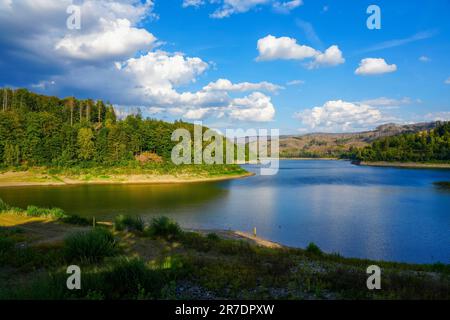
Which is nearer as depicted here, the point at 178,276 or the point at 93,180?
the point at 178,276

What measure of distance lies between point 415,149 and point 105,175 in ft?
480

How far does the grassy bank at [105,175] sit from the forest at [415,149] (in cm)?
10499

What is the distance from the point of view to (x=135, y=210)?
39469 mm

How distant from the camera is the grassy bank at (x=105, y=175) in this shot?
7006 centimetres

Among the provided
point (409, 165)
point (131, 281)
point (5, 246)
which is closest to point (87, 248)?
point (5, 246)

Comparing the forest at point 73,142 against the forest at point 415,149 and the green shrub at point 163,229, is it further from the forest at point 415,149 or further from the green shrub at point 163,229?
the forest at point 415,149

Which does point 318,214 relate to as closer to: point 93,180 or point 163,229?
point 163,229

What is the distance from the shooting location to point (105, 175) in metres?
76.3

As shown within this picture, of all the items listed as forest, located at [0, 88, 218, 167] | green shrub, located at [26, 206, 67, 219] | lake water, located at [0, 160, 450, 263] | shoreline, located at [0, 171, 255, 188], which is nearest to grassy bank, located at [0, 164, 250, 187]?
shoreline, located at [0, 171, 255, 188]

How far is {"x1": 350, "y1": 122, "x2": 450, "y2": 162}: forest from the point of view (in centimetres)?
13800

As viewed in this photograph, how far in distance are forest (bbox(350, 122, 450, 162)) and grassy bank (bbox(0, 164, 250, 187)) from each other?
4133 inches

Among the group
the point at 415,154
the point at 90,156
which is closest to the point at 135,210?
the point at 90,156
